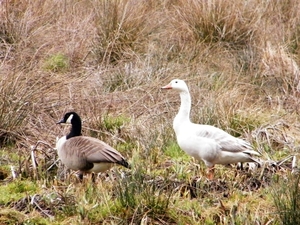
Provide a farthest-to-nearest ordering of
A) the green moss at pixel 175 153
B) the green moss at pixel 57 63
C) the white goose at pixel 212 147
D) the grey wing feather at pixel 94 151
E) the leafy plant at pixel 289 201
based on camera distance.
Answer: the green moss at pixel 57 63 → the green moss at pixel 175 153 → the white goose at pixel 212 147 → the grey wing feather at pixel 94 151 → the leafy plant at pixel 289 201

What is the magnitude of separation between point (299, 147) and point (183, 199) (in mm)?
2398

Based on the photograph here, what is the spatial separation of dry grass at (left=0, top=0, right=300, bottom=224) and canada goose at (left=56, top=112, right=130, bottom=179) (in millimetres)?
177

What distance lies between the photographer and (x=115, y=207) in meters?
7.45

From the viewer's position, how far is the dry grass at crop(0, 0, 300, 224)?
7.59 metres

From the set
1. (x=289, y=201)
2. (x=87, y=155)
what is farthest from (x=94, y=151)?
(x=289, y=201)

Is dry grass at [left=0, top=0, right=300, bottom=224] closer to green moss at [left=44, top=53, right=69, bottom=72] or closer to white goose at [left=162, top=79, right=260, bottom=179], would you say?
green moss at [left=44, top=53, right=69, bottom=72]

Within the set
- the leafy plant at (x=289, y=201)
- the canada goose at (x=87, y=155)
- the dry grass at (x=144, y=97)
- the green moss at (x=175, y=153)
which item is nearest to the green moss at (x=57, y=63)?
the dry grass at (x=144, y=97)

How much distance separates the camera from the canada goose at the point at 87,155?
829 centimetres

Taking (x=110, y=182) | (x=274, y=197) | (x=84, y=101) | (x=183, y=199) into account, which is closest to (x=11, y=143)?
(x=84, y=101)

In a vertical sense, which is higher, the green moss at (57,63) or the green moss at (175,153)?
the green moss at (175,153)

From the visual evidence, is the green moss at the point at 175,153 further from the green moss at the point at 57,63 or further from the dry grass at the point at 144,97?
the green moss at the point at 57,63

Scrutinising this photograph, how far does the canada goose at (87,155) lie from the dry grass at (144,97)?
0.18 m

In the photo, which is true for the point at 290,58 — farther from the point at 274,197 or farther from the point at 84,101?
the point at 274,197

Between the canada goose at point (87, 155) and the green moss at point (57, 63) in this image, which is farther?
the green moss at point (57, 63)
